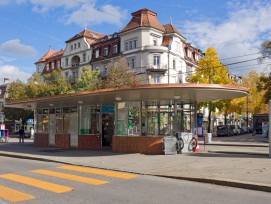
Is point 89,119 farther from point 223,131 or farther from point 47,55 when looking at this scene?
point 47,55

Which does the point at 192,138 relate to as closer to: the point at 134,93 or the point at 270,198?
the point at 134,93

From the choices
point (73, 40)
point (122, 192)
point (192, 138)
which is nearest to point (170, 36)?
point (73, 40)

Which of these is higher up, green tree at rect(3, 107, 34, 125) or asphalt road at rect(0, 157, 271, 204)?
green tree at rect(3, 107, 34, 125)

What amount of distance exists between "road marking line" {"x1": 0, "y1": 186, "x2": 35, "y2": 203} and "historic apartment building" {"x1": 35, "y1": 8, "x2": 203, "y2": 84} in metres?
35.9

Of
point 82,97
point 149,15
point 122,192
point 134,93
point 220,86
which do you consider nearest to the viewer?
point 122,192

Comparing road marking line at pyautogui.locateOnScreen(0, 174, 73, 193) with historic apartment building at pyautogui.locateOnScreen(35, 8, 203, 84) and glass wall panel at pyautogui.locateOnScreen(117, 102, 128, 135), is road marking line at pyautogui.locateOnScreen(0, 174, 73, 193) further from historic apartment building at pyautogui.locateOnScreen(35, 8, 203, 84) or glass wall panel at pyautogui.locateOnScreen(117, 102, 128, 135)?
historic apartment building at pyautogui.locateOnScreen(35, 8, 203, 84)

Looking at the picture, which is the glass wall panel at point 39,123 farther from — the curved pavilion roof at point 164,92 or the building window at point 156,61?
the building window at point 156,61

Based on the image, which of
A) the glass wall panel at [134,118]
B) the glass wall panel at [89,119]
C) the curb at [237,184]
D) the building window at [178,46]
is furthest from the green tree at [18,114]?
the curb at [237,184]

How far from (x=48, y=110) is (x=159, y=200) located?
17.8 m

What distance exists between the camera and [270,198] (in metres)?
7.41

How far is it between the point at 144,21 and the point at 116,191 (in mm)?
43828

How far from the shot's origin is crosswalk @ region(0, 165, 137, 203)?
797 centimetres

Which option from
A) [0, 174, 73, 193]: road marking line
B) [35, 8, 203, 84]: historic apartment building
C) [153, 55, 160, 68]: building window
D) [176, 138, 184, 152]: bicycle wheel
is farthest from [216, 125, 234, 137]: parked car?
[0, 174, 73, 193]: road marking line

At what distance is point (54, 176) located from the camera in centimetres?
1076
